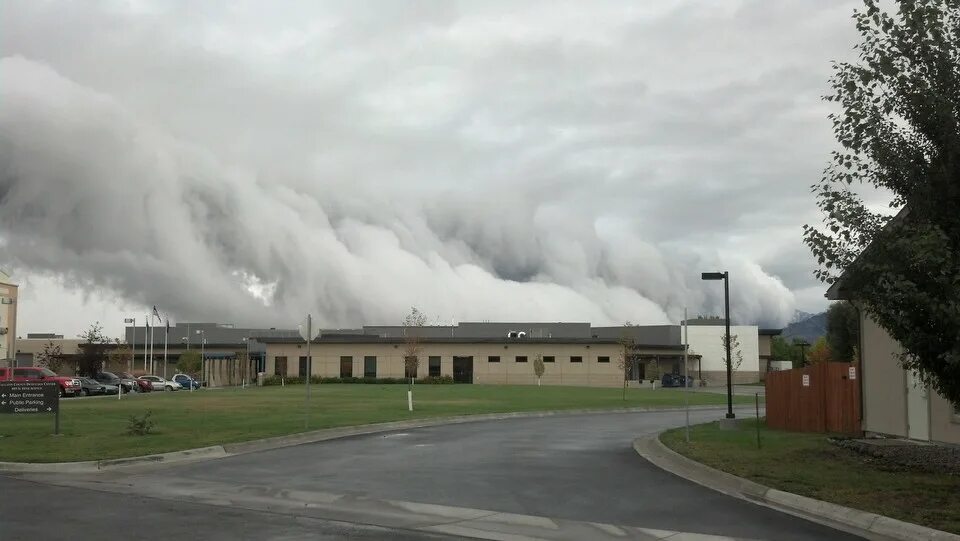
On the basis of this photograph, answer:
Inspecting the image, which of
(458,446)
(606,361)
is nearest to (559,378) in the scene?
(606,361)

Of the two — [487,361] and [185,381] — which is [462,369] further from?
[185,381]

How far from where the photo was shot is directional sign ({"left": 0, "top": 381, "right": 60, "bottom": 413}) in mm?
22125

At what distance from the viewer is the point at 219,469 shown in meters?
16.5

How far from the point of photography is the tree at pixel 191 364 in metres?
95.8

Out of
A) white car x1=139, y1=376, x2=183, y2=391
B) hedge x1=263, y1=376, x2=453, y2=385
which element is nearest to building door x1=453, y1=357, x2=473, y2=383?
hedge x1=263, y1=376, x2=453, y2=385

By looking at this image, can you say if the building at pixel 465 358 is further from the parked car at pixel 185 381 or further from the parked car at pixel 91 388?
the parked car at pixel 91 388

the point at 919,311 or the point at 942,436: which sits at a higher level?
the point at 919,311

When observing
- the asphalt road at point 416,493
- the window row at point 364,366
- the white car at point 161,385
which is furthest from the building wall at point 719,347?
the asphalt road at point 416,493

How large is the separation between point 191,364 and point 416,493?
8834 centimetres

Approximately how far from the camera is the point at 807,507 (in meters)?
12.1

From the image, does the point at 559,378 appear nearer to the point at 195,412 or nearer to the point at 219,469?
the point at 195,412

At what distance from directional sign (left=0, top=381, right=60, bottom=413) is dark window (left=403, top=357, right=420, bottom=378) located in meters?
61.5

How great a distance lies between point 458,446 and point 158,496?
9030 millimetres

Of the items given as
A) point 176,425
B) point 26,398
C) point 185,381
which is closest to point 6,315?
point 185,381
